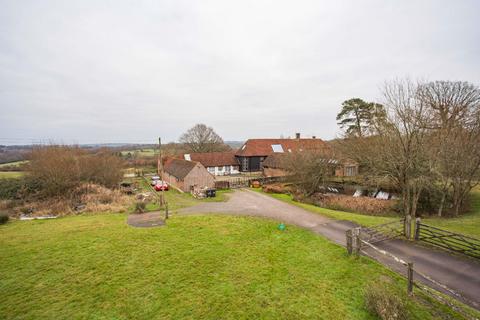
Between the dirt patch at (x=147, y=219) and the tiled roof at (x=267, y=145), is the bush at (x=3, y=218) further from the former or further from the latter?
the tiled roof at (x=267, y=145)

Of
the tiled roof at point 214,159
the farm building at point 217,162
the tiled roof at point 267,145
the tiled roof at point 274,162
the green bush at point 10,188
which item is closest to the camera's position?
the green bush at point 10,188

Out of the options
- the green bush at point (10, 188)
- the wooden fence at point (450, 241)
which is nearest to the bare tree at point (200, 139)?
the green bush at point (10, 188)

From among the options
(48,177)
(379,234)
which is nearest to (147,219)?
(48,177)

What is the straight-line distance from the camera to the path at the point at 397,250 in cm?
790

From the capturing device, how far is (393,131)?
12570mm

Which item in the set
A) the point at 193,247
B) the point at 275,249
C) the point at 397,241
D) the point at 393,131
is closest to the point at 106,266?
the point at 193,247

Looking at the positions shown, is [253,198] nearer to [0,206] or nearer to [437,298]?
[437,298]

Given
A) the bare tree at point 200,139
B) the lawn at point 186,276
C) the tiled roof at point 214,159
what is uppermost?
the bare tree at point 200,139

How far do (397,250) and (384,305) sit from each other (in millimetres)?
5567

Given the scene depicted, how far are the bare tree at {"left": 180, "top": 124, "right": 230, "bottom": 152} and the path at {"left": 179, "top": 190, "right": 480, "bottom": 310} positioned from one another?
3396 centimetres

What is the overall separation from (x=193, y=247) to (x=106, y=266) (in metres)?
3.85

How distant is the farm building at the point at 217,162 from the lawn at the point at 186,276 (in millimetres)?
26180

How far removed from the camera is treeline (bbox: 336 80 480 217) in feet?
39.0

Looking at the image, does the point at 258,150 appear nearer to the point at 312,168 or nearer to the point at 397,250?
the point at 312,168
